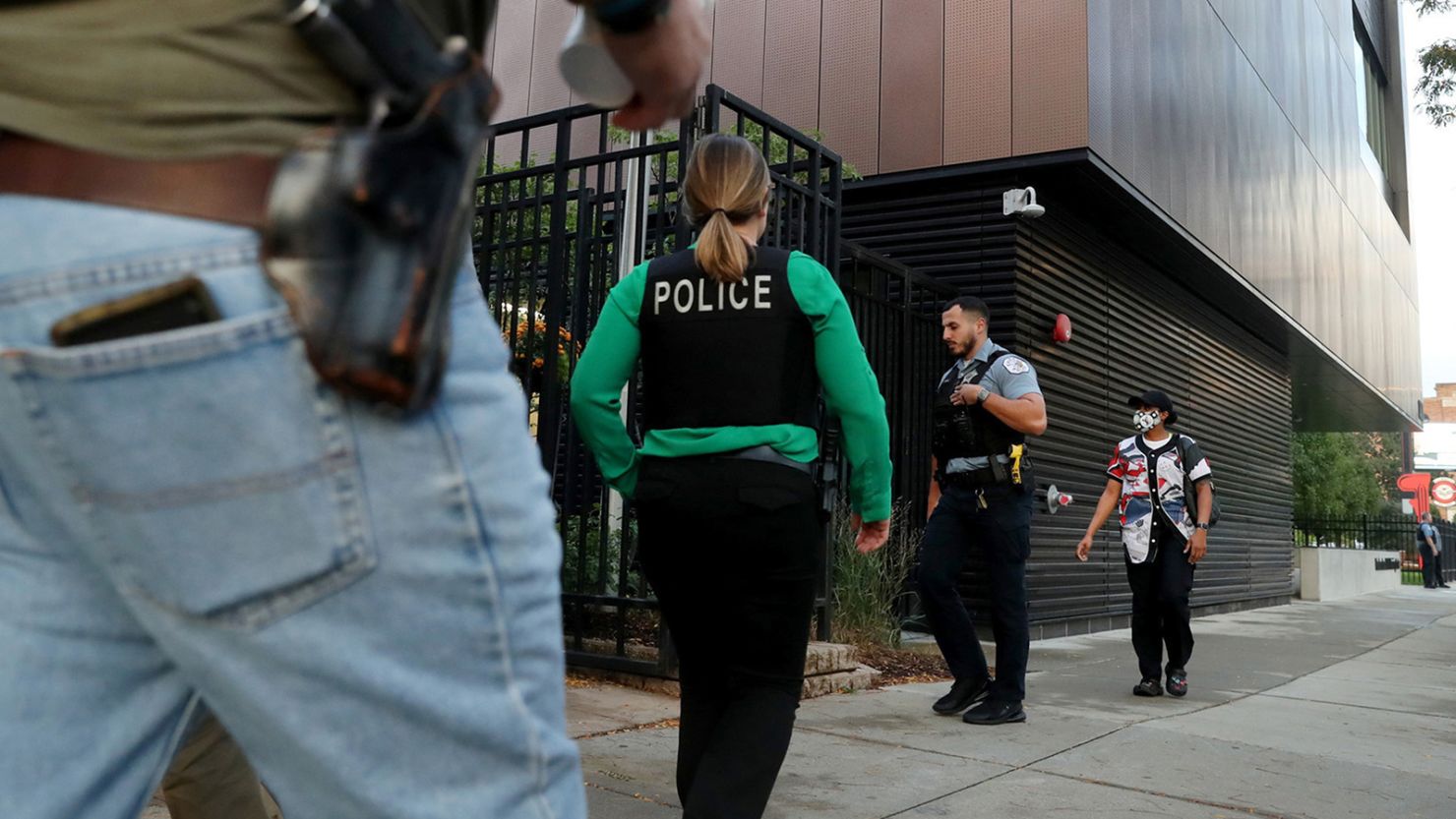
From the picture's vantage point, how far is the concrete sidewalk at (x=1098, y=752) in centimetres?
407

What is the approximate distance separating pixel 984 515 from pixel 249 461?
16.7ft

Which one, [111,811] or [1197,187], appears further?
[1197,187]

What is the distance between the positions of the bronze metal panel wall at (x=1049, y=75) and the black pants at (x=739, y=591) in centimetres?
776

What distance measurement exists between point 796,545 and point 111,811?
198 cm

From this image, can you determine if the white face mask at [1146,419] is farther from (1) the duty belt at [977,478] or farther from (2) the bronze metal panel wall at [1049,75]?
(2) the bronze metal panel wall at [1049,75]

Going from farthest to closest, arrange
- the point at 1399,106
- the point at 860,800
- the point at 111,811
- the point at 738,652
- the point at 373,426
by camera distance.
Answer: the point at 1399,106 → the point at 860,800 → the point at 738,652 → the point at 111,811 → the point at 373,426

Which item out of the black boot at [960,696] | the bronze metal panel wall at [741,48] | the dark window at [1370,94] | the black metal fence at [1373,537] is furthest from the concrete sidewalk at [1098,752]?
the dark window at [1370,94]

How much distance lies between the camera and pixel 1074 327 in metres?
11.3

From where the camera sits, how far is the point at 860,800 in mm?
4000

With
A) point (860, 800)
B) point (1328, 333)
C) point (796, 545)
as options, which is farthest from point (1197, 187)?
point (796, 545)

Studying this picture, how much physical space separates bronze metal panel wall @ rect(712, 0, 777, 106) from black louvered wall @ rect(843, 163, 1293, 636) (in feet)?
5.47

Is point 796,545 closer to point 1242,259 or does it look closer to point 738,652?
point 738,652

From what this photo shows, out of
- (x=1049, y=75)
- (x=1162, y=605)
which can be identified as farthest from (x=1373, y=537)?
(x=1162, y=605)

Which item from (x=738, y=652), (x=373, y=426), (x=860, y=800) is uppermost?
(x=373, y=426)
